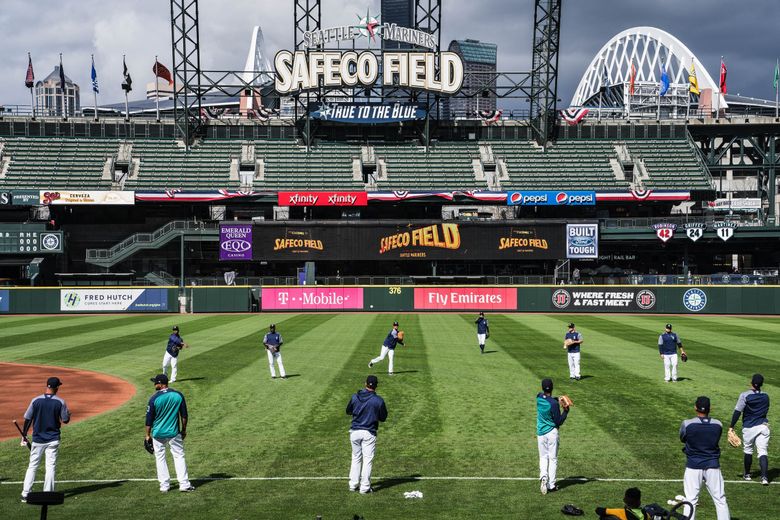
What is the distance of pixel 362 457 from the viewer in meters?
12.1

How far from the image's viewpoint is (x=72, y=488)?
12.4m

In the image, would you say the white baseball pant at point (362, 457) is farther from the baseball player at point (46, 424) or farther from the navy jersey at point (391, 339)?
the navy jersey at point (391, 339)

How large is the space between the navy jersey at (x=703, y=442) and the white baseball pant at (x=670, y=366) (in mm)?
11225

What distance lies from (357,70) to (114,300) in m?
34.1

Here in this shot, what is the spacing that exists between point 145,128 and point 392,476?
71150 mm

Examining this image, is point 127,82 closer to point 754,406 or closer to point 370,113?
point 370,113

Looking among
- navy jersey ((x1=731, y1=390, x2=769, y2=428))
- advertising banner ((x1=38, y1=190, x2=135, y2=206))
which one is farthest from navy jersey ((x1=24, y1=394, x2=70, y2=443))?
advertising banner ((x1=38, y1=190, x2=135, y2=206))

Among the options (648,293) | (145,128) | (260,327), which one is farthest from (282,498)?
(145,128)

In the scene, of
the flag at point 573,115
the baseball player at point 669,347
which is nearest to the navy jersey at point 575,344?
the baseball player at point 669,347

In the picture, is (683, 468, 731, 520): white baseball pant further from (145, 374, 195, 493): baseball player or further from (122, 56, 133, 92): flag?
(122, 56, 133, 92): flag

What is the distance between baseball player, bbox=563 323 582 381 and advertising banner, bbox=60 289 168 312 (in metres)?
36.5

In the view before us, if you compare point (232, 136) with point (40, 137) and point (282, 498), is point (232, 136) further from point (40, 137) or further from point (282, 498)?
point (282, 498)

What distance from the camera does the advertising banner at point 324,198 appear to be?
65.6 m

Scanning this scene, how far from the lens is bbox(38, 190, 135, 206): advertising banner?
63.1 m
